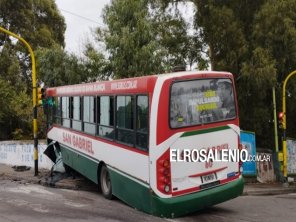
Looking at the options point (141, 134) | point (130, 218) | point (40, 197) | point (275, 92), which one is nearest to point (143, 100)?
point (141, 134)

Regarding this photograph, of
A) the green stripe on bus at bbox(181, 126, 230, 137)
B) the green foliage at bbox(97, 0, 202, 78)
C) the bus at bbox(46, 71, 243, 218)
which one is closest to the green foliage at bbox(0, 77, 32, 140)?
the green foliage at bbox(97, 0, 202, 78)

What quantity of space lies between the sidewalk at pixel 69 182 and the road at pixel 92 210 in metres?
1.42

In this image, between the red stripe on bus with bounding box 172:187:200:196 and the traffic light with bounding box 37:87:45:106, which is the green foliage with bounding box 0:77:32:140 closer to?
the traffic light with bounding box 37:87:45:106

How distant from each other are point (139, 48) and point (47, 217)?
54.5ft

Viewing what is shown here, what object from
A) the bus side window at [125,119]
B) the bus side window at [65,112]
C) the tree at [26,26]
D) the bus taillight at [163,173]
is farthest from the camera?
the tree at [26,26]

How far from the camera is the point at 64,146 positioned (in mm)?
15992

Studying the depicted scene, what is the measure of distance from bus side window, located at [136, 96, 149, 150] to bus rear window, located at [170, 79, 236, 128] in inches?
23.2

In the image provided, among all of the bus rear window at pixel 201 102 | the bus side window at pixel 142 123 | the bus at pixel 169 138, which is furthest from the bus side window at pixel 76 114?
the bus rear window at pixel 201 102

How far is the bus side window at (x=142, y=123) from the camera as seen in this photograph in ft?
30.8

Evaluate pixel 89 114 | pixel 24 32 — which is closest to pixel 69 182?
pixel 89 114

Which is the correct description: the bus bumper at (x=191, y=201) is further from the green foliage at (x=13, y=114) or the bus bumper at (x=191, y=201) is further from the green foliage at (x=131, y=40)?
the green foliage at (x=13, y=114)

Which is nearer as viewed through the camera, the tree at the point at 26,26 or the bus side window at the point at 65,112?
the bus side window at the point at 65,112

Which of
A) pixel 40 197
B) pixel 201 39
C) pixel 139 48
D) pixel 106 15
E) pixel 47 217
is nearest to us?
pixel 47 217

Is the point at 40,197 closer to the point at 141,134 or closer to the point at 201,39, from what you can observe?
the point at 141,134
